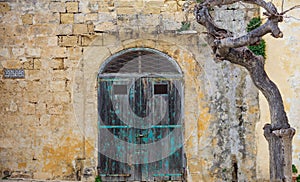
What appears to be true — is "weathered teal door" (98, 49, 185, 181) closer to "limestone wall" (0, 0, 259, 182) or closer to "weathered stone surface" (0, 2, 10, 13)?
"limestone wall" (0, 0, 259, 182)

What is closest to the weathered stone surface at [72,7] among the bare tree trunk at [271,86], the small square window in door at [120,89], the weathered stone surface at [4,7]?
the weathered stone surface at [4,7]

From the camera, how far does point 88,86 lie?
25.6 ft

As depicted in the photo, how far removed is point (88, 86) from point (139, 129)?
3.67 ft

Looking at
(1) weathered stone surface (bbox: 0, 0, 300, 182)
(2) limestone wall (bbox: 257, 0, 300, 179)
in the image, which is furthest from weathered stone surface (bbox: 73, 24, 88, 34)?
(2) limestone wall (bbox: 257, 0, 300, 179)

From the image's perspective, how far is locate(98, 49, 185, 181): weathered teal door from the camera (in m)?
7.78

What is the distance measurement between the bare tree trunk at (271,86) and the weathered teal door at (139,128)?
2279 millimetres

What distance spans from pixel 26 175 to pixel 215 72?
3596mm

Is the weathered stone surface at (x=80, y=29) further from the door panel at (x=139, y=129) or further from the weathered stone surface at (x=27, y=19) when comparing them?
the door panel at (x=139, y=129)

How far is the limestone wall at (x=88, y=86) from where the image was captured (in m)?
7.73

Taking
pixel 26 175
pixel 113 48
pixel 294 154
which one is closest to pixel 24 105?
pixel 26 175

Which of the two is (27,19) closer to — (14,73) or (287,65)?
(14,73)

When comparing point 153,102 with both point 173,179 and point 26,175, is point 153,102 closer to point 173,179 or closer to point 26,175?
point 173,179

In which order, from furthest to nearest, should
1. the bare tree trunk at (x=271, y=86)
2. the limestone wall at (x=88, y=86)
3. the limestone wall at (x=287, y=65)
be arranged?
the limestone wall at (x=88, y=86)
the limestone wall at (x=287, y=65)
the bare tree trunk at (x=271, y=86)

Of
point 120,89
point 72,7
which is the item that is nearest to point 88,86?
point 120,89
